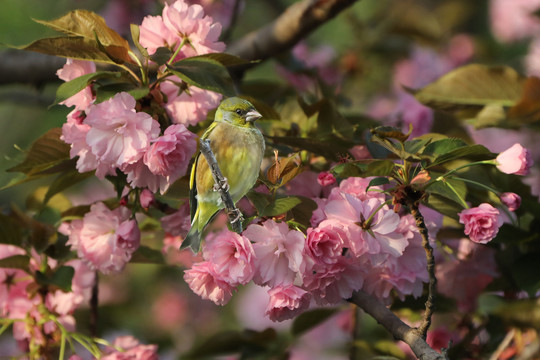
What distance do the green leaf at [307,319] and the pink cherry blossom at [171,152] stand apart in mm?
794

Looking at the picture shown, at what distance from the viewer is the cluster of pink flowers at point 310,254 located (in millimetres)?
1018

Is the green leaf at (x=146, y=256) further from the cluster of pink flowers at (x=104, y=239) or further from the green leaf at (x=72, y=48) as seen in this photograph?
the green leaf at (x=72, y=48)

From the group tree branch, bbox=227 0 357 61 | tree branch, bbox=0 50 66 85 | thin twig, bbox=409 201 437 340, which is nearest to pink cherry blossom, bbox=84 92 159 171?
thin twig, bbox=409 201 437 340

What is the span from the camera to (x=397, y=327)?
106cm

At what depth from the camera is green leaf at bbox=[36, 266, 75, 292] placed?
53.6 inches

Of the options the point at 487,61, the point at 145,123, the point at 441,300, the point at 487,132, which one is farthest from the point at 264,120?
the point at 487,132

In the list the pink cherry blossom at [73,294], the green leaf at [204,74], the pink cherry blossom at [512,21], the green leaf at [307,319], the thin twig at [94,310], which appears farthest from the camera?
the pink cherry blossom at [512,21]

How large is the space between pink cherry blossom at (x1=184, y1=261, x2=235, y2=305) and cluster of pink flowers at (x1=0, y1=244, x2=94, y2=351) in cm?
50

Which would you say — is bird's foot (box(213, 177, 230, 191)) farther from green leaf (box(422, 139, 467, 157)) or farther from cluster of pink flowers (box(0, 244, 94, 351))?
cluster of pink flowers (box(0, 244, 94, 351))

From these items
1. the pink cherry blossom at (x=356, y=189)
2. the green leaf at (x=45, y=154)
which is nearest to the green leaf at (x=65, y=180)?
the green leaf at (x=45, y=154)

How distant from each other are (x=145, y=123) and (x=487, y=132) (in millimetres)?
2584

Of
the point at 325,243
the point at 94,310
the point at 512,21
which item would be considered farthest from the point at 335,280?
the point at 512,21

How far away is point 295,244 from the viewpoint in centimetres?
102

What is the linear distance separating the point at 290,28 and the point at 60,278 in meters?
0.90
